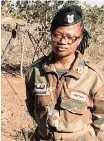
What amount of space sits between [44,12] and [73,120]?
28.5 feet

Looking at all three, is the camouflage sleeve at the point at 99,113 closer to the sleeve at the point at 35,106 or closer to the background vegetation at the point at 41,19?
the sleeve at the point at 35,106

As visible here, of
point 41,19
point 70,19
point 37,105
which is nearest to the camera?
point 70,19

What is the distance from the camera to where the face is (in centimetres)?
193

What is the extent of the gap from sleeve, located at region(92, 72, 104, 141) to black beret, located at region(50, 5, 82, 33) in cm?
34

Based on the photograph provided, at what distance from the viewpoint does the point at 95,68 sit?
1967 millimetres

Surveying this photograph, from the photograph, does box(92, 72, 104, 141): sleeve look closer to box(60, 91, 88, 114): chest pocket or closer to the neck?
box(60, 91, 88, 114): chest pocket

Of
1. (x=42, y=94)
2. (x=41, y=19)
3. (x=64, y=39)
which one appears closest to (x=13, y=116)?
(x=42, y=94)

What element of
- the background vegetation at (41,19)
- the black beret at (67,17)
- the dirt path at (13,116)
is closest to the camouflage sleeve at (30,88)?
the black beret at (67,17)

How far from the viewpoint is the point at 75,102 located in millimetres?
1965

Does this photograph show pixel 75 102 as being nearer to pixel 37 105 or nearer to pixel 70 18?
pixel 37 105

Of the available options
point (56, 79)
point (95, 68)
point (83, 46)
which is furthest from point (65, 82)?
point (83, 46)

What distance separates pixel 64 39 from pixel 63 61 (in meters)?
0.13

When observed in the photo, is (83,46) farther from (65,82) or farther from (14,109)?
(14,109)

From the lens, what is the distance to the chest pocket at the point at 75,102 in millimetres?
1938
